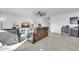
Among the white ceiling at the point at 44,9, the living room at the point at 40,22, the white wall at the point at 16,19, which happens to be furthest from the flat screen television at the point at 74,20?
the white wall at the point at 16,19

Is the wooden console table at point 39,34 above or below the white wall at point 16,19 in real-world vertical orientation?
below

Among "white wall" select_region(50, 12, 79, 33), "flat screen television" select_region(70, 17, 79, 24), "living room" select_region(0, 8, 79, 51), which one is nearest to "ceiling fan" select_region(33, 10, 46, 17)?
"living room" select_region(0, 8, 79, 51)

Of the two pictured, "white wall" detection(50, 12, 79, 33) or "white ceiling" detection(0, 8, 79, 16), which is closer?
"white ceiling" detection(0, 8, 79, 16)

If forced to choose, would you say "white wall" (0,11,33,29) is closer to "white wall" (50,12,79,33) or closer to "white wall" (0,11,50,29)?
"white wall" (0,11,50,29)

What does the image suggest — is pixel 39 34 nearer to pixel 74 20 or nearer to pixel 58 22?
pixel 58 22

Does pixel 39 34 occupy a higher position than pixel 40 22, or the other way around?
pixel 40 22

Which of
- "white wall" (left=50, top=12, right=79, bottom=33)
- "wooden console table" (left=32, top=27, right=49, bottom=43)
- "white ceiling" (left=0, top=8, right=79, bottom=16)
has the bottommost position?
"wooden console table" (left=32, top=27, right=49, bottom=43)

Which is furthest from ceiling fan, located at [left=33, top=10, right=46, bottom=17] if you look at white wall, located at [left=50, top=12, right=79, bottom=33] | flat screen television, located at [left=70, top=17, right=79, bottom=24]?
flat screen television, located at [left=70, top=17, right=79, bottom=24]

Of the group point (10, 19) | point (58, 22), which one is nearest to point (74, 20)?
point (58, 22)

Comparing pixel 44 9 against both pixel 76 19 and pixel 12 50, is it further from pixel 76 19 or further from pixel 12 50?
pixel 12 50

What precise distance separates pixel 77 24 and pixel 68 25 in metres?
0.19

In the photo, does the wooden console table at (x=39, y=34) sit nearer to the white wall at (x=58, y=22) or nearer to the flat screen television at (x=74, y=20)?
the white wall at (x=58, y=22)

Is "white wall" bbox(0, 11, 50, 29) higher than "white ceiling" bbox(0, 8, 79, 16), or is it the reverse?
"white ceiling" bbox(0, 8, 79, 16)
